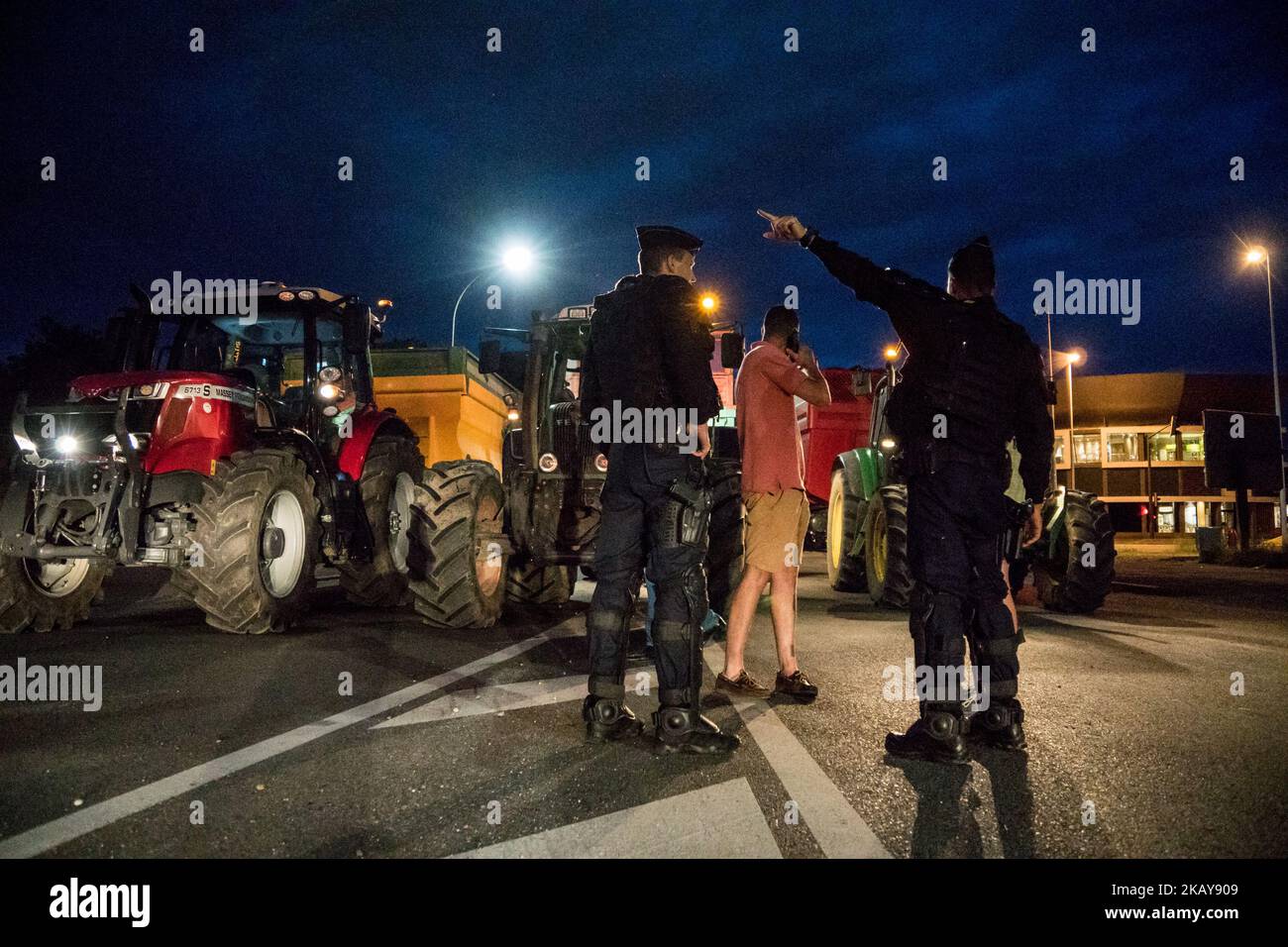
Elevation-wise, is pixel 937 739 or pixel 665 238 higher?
pixel 665 238

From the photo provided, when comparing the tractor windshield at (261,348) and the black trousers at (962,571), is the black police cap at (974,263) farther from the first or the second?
the tractor windshield at (261,348)

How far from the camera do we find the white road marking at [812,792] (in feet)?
8.04

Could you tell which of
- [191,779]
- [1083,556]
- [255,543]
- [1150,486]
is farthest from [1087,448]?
[191,779]

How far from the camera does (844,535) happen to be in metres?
9.34

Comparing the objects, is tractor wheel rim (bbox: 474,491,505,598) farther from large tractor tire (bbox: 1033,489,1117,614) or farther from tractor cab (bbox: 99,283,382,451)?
large tractor tire (bbox: 1033,489,1117,614)

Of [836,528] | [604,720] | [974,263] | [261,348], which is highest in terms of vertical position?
[261,348]

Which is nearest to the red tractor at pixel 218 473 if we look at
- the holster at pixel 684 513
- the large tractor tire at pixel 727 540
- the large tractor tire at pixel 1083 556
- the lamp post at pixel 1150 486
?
the large tractor tire at pixel 727 540

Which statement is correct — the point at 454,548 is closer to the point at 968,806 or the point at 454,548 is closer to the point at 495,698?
the point at 495,698

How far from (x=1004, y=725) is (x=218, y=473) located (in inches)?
203

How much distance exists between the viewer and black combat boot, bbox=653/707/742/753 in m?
3.39

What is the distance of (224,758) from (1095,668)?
188 inches

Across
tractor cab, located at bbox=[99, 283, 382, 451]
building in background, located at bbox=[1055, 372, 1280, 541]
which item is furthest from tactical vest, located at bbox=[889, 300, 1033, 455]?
building in background, located at bbox=[1055, 372, 1280, 541]

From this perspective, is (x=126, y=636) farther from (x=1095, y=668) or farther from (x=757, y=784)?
(x=1095, y=668)
